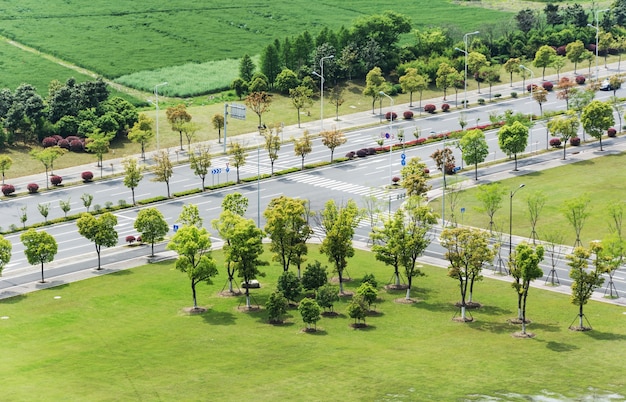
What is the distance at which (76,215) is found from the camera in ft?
488

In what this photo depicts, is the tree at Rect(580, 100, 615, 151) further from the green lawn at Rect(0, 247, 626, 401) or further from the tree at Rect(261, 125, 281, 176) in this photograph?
the green lawn at Rect(0, 247, 626, 401)

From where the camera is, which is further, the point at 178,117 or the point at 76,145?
the point at 178,117

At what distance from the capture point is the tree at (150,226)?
428ft

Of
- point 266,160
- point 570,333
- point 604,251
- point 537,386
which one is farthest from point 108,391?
point 266,160

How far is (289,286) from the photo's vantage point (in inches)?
4606

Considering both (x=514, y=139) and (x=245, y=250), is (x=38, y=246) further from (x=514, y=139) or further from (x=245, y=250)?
(x=514, y=139)

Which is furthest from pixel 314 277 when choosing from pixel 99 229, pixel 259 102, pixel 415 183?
pixel 259 102

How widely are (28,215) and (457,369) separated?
73521 millimetres

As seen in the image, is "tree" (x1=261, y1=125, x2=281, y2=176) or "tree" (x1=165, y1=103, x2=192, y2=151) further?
"tree" (x1=165, y1=103, x2=192, y2=151)

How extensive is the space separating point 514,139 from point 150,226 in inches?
2508

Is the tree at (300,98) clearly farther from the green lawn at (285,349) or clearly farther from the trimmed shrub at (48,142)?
the green lawn at (285,349)

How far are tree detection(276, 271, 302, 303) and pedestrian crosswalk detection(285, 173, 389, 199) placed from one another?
141 ft

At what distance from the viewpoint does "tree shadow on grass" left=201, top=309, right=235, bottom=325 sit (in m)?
113

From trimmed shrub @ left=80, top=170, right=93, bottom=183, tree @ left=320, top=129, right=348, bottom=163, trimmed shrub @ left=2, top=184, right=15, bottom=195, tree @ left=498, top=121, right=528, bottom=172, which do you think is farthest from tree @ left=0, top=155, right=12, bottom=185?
tree @ left=498, top=121, right=528, bottom=172
